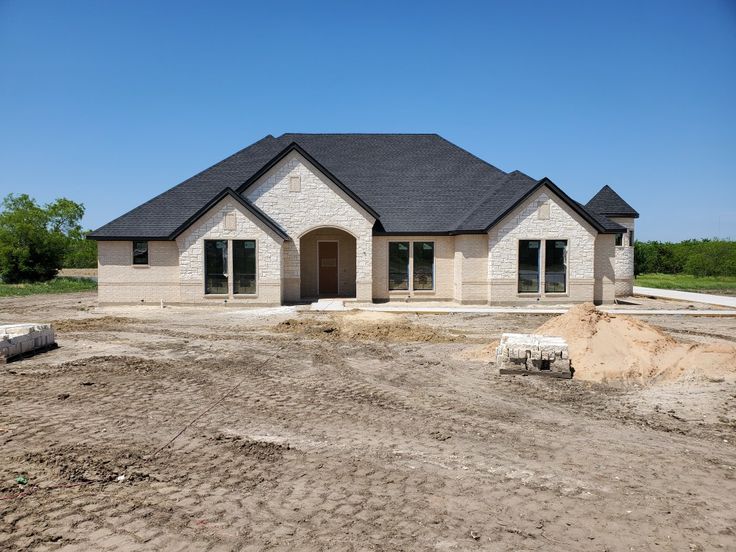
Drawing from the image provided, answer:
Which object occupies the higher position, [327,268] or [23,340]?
[327,268]

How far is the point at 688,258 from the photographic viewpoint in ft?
143

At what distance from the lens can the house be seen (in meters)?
21.8

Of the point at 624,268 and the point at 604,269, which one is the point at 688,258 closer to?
the point at 624,268

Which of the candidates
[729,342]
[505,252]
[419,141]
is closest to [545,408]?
[729,342]

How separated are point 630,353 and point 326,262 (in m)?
17.7

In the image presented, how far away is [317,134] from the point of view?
29.6 meters

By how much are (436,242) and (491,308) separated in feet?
14.6

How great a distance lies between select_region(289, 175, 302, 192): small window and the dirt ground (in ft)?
44.1

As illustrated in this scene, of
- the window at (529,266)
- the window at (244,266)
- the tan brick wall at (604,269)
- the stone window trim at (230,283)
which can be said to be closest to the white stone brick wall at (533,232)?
the window at (529,266)

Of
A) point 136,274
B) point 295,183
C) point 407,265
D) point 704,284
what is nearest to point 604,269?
point 407,265

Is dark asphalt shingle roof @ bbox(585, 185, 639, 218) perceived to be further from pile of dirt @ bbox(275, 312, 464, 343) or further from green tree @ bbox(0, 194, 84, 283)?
green tree @ bbox(0, 194, 84, 283)

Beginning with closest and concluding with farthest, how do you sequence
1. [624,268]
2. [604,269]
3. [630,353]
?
1. [630,353]
2. [604,269]
3. [624,268]

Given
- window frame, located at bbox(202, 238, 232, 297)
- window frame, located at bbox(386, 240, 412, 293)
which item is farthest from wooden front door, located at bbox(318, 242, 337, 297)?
window frame, located at bbox(202, 238, 232, 297)

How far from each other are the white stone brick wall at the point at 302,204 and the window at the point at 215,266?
2.74 m
